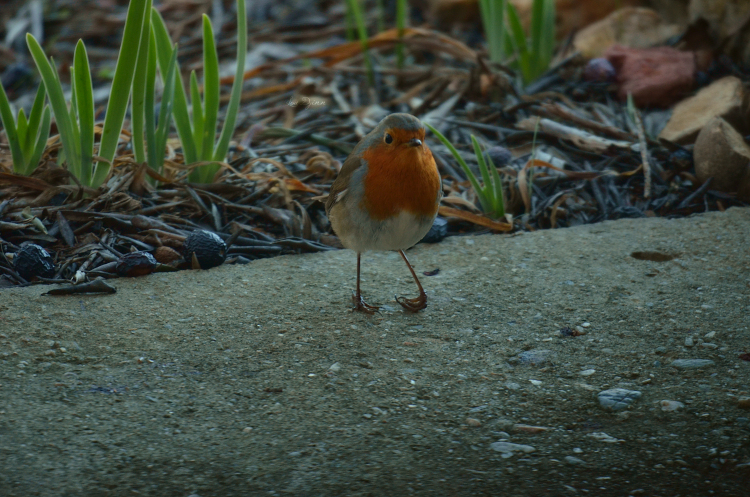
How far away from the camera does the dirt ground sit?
5.72 feet

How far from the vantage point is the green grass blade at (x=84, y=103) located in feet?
9.70

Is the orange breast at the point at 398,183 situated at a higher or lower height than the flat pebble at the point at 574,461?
higher

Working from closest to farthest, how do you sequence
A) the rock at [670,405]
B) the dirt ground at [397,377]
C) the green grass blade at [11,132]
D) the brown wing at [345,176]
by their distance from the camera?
the dirt ground at [397,377]
the rock at [670,405]
the brown wing at [345,176]
the green grass blade at [11,132]

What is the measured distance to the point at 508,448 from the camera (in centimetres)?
186

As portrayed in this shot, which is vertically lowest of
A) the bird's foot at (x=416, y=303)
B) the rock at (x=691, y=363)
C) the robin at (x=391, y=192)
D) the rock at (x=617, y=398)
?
the rock at (x=617, y=398)

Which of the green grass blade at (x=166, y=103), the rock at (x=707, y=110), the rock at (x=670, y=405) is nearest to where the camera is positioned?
the rock at (x=670, y=405)

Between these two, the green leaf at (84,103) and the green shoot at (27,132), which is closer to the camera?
the green leaf at (84,103)

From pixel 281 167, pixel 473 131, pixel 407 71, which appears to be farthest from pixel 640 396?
pixel 407 71

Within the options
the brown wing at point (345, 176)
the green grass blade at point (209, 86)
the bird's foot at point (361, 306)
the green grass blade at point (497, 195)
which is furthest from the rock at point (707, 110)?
the green grass blade at point (209, 86)

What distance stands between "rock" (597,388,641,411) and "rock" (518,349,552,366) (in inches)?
10.2

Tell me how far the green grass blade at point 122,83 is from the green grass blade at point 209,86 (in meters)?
0.36

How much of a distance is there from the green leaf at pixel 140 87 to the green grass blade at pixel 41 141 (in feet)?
1.27

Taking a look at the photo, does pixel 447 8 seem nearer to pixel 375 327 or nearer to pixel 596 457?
pixel 375 327

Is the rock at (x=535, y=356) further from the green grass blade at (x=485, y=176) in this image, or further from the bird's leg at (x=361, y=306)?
the green grass blade at (x=485, y=176)
